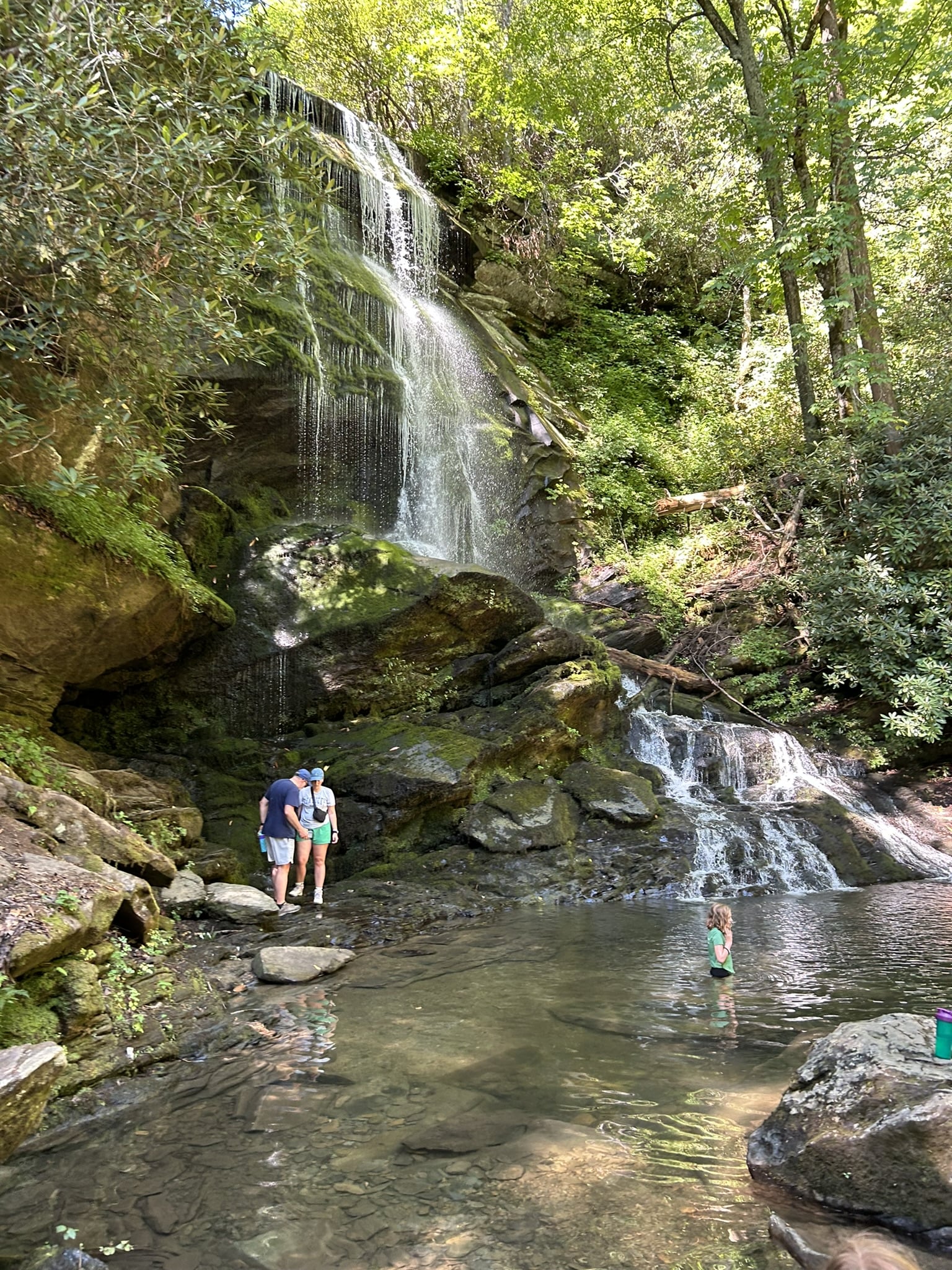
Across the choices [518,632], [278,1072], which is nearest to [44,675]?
[278,1072]

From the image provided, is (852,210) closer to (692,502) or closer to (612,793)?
(692,502)

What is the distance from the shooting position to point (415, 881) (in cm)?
998

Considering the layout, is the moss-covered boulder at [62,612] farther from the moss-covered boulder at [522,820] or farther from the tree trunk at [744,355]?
the tree trunk at [744,355]

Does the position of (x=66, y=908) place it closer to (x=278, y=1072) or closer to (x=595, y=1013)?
(x=278, y=1072)

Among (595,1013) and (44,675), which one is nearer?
(595,1013)

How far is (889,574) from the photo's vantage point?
575 inches

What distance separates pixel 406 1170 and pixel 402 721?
853 centimetres

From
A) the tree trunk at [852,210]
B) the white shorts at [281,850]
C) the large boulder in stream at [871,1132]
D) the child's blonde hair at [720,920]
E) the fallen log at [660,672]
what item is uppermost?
the tree trunk at [852,210]

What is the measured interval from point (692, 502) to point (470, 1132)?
1757cm

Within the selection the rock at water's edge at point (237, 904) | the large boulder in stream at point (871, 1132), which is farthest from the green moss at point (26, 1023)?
the large boulder in stream at point (871, 1132)

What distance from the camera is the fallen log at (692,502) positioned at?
19.4m

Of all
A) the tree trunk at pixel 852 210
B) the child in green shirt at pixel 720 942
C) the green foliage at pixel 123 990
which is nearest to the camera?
the green foliage at pixel 123 990

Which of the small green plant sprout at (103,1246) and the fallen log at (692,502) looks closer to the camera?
the small green plant sprout at (103,1246)

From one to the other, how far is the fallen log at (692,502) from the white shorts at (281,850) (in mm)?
13858
